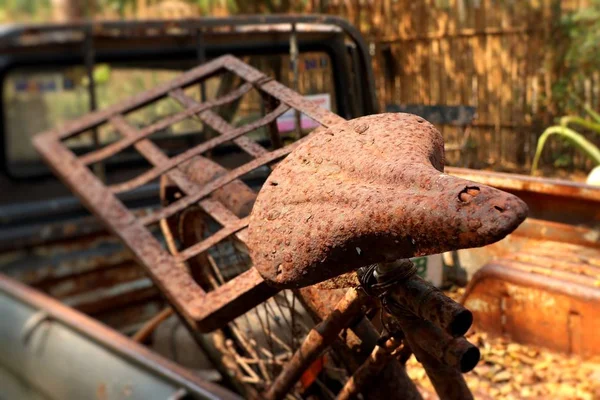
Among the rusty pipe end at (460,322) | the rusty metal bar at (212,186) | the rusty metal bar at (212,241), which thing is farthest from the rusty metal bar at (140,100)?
the rusty pipe end at (460,322)

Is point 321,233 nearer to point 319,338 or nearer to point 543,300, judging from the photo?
point 319,338

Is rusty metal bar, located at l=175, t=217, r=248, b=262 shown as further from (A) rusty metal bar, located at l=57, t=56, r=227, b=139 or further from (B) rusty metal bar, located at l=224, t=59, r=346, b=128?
(A) rusty metal bar, located at l=57, t=56, r=227, b=139

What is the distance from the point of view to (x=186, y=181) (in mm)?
1517

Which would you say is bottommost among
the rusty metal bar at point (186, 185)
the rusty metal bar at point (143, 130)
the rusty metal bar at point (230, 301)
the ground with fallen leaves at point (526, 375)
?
the ground with fallen leaves at point (526, 375)

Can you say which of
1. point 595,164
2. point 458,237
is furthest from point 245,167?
point 595,164

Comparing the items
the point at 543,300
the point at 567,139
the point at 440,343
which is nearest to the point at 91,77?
the point at 543,300

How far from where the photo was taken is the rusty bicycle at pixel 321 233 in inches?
30.0

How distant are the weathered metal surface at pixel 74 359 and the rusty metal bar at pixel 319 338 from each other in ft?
0.33

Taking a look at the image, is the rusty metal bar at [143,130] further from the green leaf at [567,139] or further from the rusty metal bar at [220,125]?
the green leaf at [567,139]

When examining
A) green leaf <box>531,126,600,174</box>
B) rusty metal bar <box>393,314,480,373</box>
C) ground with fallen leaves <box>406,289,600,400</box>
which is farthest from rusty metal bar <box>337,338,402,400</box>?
green leaf <box>531,126,600,174</box>

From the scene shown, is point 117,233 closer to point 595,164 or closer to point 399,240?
point 399,240

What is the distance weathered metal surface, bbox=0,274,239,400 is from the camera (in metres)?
1.43

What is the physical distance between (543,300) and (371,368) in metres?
0.79

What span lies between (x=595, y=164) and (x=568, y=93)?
5.18 feet
